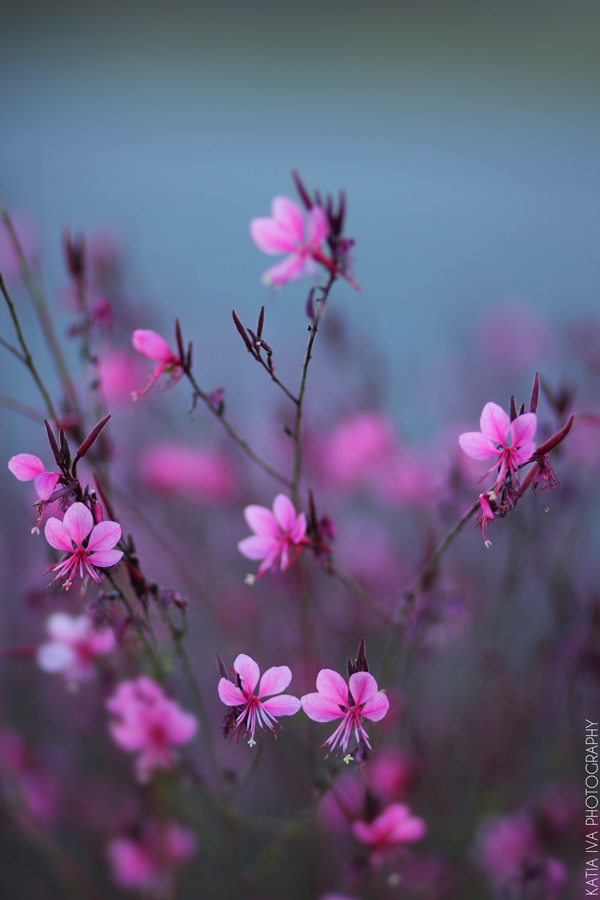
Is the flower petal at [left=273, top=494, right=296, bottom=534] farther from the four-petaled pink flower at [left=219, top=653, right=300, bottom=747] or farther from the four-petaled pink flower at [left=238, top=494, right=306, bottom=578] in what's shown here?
the four-petaled pink flower at [left=219, top=653, right=300, bottom=747]

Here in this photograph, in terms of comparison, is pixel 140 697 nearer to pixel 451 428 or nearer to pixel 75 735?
pixel 75 735

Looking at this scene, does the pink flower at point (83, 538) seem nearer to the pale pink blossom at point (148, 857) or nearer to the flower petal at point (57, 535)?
the flower petal at point (57, 535)

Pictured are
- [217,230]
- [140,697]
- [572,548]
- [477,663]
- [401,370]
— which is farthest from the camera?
[217,230]

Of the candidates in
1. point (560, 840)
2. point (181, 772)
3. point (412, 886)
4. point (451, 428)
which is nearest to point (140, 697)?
point (181, 772)

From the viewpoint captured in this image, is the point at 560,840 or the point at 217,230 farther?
the point at 217,230

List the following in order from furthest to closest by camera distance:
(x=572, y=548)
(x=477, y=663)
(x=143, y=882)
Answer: (x=477, y=663)
(x=572, y=548)
(x=143, y=882)

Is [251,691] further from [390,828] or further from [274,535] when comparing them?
[390,828]

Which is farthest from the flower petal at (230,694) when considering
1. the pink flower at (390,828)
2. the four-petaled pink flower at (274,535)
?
the pink flower at (390,828)

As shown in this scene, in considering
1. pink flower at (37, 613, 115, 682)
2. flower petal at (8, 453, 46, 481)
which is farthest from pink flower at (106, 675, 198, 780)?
flower petal at (8, 453, 46, 481)

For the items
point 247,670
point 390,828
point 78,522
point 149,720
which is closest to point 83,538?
point 78,522
